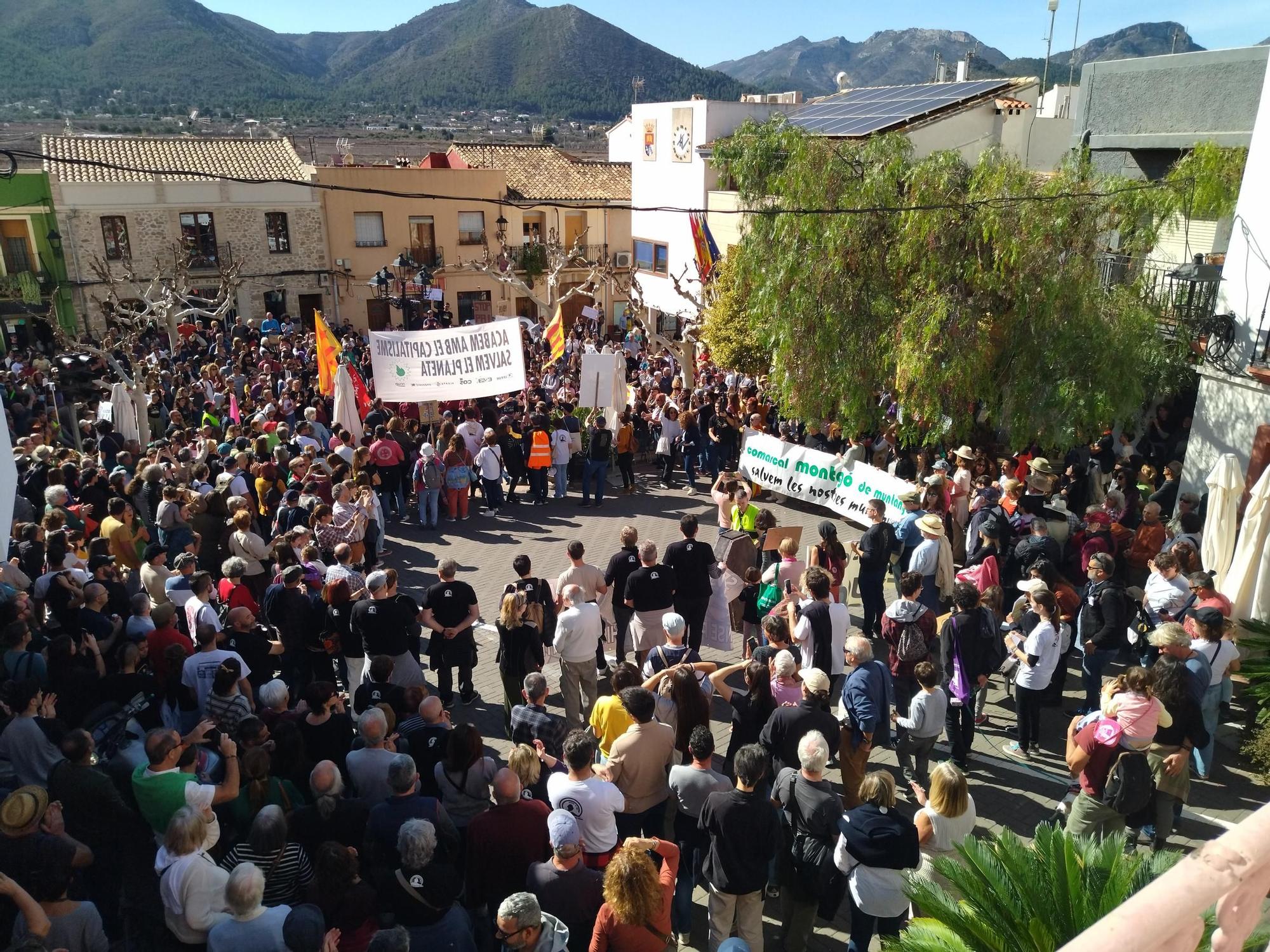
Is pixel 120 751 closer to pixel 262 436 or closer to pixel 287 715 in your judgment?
pixel 287 715

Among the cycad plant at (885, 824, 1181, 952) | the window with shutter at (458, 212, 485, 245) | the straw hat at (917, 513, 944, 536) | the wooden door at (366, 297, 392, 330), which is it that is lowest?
the wooden door at (366, 297, 392, 330)

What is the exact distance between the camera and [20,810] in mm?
4465

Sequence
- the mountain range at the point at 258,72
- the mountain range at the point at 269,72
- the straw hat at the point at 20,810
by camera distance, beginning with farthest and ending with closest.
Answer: the mountain range at the point at 258,72
the mountain range at the point at 269,72
the straw hat at the point at 20,810

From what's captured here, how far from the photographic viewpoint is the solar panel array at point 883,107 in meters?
24.8

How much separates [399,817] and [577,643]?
2.66 m

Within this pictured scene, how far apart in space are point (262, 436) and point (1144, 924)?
40.1 feet

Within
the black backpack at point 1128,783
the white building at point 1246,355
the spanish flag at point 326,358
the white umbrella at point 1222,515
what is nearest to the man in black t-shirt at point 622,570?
the black backpack at point 1128,783

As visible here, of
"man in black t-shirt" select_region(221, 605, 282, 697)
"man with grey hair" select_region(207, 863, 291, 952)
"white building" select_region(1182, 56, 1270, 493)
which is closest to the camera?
"man with grey hair" select_region(207, 863, 291, 952)

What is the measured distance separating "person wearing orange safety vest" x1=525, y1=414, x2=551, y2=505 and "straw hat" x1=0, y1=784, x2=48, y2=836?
980cm

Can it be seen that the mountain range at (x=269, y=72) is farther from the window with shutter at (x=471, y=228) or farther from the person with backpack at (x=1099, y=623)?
the person with backpack at (x=1099, y=623)

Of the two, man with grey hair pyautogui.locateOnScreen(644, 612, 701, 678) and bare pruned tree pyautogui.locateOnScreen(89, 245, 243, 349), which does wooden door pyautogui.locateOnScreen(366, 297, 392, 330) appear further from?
man with grey hair pyautogui.locateOnScreen(644, 612, 701, 678)

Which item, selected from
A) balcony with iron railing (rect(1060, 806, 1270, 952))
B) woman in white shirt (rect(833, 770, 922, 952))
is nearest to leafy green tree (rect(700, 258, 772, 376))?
woman in white shirt (rect(833, 770, 922, 952))

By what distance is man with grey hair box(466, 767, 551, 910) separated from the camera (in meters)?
4.79

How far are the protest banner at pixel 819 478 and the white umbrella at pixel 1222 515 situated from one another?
10.3 ft
